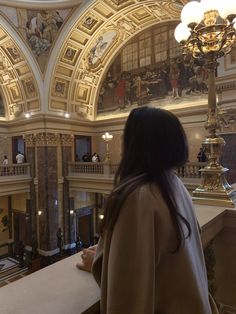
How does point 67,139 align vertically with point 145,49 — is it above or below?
below

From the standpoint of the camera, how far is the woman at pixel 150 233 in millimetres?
972

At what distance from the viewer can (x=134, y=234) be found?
3.19 feet

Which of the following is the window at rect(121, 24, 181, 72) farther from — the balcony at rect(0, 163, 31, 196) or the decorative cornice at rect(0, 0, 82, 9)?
the balcony at rect(0, 163, 31, 196)

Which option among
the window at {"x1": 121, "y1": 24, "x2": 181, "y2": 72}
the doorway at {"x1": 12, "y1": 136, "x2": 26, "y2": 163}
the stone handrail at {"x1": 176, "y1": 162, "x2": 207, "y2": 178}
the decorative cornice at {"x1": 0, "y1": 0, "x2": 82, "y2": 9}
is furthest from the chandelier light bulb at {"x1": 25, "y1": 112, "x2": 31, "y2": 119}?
the stone handrail at {"x1": 176, "y1": 162, "x2": 207, "y2": 178}

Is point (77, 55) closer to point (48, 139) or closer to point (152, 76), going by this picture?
point (152, 76)

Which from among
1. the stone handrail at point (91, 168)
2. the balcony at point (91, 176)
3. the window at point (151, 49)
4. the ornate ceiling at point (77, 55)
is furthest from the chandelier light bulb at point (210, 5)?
the stone handrail at point (91, 168)

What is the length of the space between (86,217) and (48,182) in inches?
150

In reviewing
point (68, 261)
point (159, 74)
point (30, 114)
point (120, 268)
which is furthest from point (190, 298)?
point (30, 114)

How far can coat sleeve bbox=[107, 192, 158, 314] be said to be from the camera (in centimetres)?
97

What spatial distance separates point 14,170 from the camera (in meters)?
13.5

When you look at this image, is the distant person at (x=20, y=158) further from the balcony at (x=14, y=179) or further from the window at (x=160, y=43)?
the window at (x=160, y=43)

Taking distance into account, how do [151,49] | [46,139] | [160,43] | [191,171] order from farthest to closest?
[46,139] < [151,49] < [160,43] < [191,171]

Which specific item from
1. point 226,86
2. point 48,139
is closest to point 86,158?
point 48,139

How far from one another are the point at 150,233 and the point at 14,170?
45.2ft
